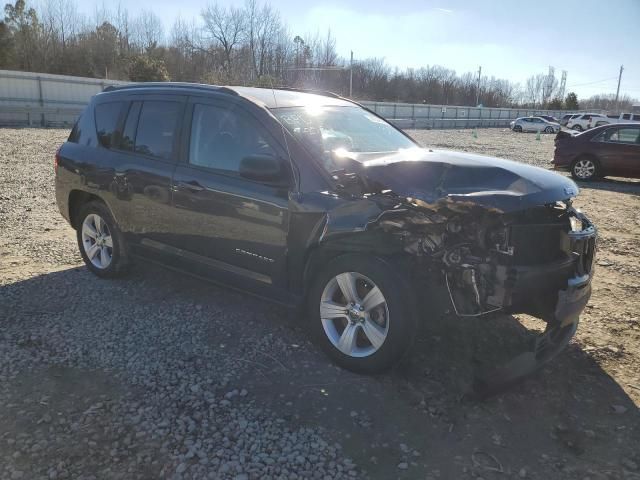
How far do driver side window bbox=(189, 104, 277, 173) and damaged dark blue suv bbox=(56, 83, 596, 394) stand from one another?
0.5 inches

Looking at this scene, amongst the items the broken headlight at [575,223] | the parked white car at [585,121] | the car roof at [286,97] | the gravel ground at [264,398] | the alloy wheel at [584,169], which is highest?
the parked white car at [585,121]

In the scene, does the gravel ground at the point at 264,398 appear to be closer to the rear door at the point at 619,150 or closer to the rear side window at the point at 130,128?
the rear side window at the point at 130,128

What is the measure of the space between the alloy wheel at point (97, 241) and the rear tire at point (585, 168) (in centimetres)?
1247

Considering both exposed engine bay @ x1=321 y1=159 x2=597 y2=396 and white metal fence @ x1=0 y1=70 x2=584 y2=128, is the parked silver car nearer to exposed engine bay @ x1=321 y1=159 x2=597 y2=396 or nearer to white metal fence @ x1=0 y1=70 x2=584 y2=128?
white metal fence @ x1=0 y1=70 x2=584 y2=128

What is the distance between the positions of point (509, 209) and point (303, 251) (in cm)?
143

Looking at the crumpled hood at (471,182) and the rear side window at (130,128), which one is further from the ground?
the rear side window at (130,128)

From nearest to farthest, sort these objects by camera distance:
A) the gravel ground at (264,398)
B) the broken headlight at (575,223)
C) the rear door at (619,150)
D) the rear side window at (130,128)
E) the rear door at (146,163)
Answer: the gravel ground at (264,398) < the broken headlight at (575,223) < the rear door at (146,163) < the rear side window at (130,128) < the rear door at (619,150)

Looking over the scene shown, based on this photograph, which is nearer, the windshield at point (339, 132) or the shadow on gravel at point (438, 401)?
the shadow on gravel at point (438, 401)

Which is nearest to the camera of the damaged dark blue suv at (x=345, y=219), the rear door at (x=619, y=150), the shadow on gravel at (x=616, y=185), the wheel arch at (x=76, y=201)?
the damaged dark blue suv at (x=345, y=219)

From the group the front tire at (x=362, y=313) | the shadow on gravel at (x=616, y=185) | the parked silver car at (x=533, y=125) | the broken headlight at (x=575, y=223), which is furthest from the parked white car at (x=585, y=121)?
the front tire at (x=362, y=313)

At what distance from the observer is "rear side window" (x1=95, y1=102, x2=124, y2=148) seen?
5125mm

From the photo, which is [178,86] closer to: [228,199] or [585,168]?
[228,199]

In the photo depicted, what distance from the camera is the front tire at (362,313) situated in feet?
10.9

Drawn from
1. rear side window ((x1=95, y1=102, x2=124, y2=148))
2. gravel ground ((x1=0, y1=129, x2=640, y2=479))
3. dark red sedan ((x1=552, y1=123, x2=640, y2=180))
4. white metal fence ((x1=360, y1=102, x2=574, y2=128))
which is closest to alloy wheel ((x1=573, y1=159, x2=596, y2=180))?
dark red sedan ((x1=552, y1=123, x2=640, y2=180))
